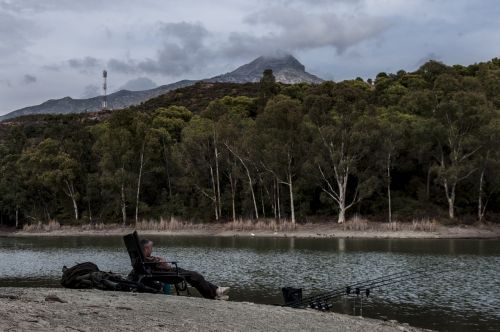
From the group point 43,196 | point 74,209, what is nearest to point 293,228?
point 74,209

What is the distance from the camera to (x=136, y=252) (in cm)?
1662

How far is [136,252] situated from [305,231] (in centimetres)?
4309

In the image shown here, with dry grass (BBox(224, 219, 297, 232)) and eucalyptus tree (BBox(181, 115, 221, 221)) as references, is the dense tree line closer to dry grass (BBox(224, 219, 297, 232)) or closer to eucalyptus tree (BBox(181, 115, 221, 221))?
eucalyptus tree (BBox(181, 115, 221, 221))

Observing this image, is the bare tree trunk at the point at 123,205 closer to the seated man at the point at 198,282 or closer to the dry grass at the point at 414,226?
the dry grass at the point at 414,226

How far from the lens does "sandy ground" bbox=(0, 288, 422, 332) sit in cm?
953

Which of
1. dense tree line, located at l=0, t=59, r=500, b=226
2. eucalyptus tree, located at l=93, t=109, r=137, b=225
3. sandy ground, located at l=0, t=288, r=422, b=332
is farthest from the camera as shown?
eucalyptus tree, located at l=93, t=109, r=137, b=225

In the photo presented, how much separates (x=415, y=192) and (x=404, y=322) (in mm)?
49890

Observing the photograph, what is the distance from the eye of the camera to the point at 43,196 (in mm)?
80125

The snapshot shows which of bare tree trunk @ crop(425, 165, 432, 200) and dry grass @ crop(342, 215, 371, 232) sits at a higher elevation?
bare tree trunk @ crop(425, 165, 432, 200)

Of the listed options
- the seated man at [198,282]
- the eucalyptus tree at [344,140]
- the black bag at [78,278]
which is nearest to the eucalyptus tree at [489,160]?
the eucalyptus tree at [344,140]

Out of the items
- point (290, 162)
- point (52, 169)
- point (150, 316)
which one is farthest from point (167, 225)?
point (150, 316)

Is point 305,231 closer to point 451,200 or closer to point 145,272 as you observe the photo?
point 451,200

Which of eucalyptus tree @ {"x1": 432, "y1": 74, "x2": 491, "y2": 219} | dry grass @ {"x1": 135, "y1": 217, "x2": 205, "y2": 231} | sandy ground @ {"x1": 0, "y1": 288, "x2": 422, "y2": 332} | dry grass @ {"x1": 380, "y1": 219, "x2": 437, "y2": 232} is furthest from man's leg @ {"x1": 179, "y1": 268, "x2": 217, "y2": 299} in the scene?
dry grass @ {"x1": 135, "y1": 217, "x2": 205, "y2": 231}

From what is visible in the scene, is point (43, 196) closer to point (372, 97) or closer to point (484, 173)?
point (372, 97)
